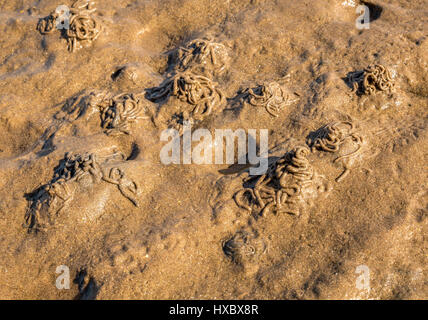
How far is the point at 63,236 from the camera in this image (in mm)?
4820

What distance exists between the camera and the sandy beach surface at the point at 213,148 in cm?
448

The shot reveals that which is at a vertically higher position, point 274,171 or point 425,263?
point 274,171

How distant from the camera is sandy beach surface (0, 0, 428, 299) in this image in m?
4.48

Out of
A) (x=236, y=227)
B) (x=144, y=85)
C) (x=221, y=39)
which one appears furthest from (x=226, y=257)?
(x=221, y=39)

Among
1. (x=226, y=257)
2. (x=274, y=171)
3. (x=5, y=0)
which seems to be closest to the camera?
(x=226, y=257)

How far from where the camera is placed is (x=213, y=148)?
5.59m
